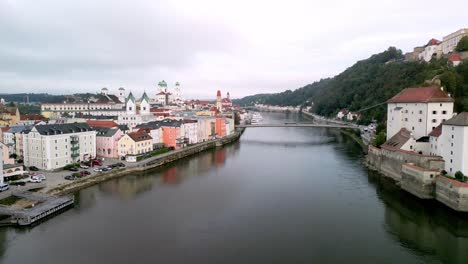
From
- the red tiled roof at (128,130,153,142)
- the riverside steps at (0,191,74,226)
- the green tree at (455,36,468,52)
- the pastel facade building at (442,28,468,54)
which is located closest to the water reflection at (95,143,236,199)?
the riverside steps at (0,191,74,226)

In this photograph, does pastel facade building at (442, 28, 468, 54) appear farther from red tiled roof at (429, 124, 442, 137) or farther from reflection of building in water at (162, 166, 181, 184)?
reflection of building in water at (162, 166, 181, 184)

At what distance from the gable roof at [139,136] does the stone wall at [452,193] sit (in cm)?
1483

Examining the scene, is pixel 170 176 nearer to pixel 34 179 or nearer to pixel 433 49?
pixel 34 179

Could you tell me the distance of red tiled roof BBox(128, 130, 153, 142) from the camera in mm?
18909

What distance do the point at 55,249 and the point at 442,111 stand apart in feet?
52.6

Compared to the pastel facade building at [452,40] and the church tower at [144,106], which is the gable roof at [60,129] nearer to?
the church tower at [144,106]

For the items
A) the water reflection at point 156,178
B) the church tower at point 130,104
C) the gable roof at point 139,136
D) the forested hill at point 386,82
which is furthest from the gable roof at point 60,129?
the forested hill at point 386,82

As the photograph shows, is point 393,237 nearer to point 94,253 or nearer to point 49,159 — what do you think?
point 94,253

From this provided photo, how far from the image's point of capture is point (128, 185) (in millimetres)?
14633

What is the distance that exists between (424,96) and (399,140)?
2365 millimetres

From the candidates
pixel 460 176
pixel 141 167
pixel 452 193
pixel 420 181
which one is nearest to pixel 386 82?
pixel 420 181

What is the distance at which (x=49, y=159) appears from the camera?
15078 millimetres

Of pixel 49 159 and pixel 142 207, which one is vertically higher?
pixel 49 159

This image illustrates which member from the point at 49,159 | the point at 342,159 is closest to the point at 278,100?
the point at 342,159
